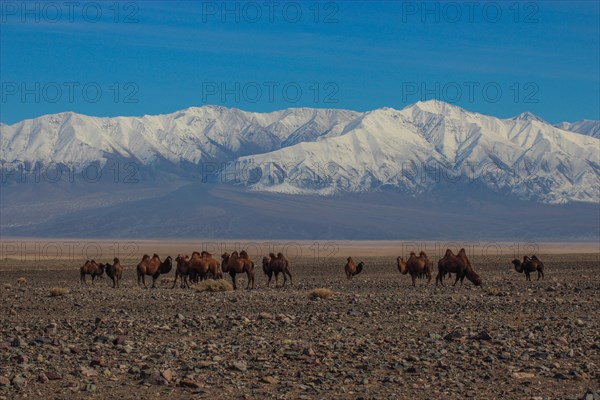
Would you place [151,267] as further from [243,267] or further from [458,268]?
[458,268]

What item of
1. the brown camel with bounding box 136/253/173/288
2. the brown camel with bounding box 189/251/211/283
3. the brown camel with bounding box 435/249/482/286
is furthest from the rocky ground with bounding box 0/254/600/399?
the brown camel with bounding box 136/253/173/288

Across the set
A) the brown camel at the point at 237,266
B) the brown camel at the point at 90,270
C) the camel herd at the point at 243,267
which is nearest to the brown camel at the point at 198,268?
the camel herd at the point at 243,267

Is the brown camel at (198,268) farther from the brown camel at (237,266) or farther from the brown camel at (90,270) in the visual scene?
the brown camel at (90,270)

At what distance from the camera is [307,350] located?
647 inches

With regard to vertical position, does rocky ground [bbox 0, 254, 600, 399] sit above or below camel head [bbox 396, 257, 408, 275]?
below

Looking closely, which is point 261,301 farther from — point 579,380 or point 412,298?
point 579,380

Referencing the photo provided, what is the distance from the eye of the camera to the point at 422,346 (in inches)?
670

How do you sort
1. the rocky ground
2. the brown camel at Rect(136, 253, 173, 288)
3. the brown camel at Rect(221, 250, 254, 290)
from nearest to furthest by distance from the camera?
1. the rocky ground
2. the brown camel at Rect(221, 250, 254, 290)
3. the brown camel at Rect(136, 253, 173, 288)

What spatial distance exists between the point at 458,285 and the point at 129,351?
19.4 m

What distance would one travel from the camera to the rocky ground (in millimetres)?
14031

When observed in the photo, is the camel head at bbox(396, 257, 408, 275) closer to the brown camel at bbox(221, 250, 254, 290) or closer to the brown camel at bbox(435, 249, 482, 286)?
the brown camel at bbox(435, 249, 482, 286)

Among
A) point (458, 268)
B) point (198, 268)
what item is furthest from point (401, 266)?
point (198, 268)

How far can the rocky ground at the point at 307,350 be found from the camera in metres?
14.0

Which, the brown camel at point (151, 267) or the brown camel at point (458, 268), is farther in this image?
the brown camel at point (151, 267)
